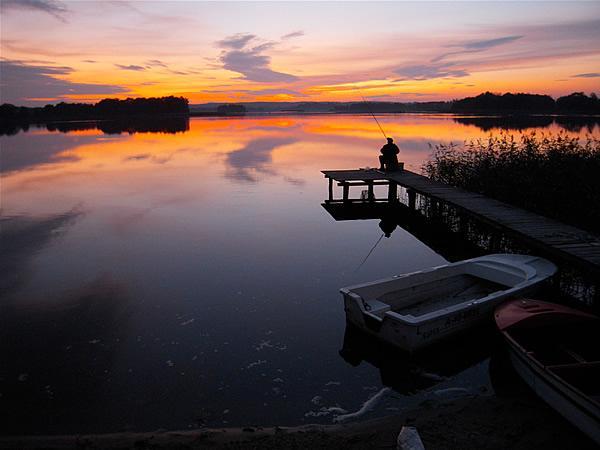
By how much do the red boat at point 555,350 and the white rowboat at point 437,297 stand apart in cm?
69

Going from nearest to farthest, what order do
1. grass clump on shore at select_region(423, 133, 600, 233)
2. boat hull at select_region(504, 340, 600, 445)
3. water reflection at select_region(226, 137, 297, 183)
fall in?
boat hull at select_region(504, 340, 600, 445) → grass clump on shore at select_region(423, 133, 600, 233) → water reflection at select_region(226, 137, 297, 183)

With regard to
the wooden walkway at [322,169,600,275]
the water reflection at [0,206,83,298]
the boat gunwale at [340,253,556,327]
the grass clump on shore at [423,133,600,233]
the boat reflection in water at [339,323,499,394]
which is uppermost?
the grass clump on shore at [423,133,600,233]

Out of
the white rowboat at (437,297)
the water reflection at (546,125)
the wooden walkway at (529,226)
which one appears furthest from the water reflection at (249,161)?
the water reflection at (546,125)

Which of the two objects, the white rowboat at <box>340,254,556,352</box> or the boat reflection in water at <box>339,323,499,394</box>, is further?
the white rowboat at <box>340,254,556,352</box>

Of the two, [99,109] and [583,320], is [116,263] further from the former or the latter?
[99,109]

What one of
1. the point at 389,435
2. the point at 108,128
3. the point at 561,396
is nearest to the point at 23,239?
the point at 389,435

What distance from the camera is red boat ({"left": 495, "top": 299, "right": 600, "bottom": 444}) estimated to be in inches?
206

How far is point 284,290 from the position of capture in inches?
400

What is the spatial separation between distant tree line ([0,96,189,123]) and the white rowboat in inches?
5287

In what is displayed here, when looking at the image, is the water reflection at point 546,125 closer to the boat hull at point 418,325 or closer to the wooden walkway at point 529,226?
the wooden walkway at point 529,226

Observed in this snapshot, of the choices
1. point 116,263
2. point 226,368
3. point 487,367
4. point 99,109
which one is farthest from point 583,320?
point 99,109

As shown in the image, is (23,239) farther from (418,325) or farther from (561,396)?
(561,396)

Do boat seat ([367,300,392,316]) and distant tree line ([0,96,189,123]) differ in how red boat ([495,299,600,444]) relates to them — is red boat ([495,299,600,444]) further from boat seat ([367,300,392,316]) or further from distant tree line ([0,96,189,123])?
distant tree line ([0,96,189,123])

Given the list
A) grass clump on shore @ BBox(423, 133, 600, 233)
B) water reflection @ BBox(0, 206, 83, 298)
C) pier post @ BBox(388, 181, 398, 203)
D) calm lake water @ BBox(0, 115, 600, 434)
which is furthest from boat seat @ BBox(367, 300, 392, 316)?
pier post @ BBox(388, 181, 398, 203)
